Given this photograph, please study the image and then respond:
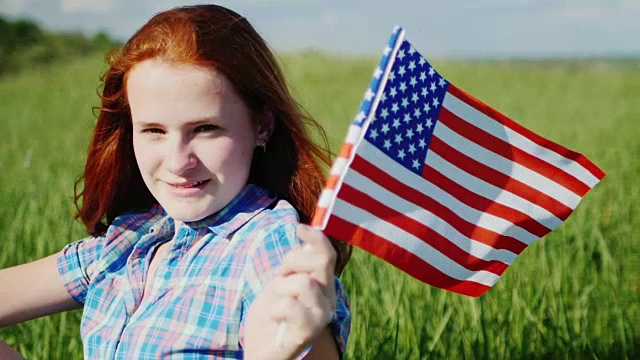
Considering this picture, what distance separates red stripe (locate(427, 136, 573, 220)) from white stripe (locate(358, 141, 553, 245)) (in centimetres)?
6

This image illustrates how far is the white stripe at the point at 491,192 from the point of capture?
1.80 meters

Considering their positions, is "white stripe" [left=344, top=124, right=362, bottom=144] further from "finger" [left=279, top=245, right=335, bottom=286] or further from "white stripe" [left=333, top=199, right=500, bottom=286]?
"finger" [left=279, top=245, right=335, bottom=286]

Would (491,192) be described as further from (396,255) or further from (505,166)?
(396,255)

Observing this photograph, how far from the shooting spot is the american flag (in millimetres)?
1580

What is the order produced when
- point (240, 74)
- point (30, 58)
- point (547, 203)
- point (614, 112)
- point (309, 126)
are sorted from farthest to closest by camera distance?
1. point (30, 58)
2. point (614, 112)
3. point (309, 126)
4. point (547, 203)
5. point (240, 74)

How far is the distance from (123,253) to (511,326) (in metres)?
1.16

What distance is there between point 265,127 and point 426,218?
1.20 ft

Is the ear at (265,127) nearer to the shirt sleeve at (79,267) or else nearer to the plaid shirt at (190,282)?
the plaid shirt at (190,282)

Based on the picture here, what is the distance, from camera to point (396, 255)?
1665mm

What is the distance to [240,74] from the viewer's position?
5.80ft

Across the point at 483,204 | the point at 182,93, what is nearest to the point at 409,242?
the point at 483,204

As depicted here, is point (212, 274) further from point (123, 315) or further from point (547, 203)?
point (547, 203)

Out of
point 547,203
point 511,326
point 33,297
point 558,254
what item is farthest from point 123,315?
point 558,254

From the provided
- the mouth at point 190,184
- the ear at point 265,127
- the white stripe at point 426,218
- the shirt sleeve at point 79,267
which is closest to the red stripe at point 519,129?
the white stripe at point 426,218
